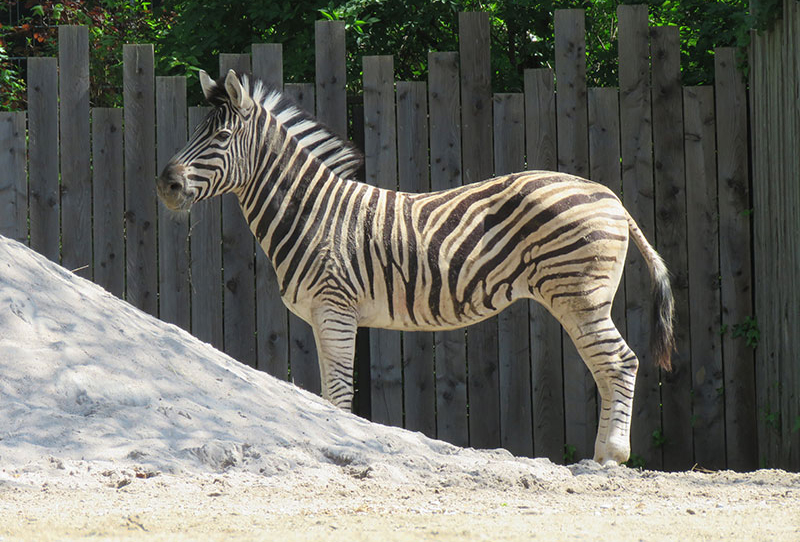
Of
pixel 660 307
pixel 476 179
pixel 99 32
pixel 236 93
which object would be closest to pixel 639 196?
pixel 660 307

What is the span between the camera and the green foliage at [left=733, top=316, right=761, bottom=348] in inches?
249

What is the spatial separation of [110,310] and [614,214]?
9.21ft

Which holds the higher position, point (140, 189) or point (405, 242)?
point (140, 189)

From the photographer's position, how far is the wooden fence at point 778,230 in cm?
569

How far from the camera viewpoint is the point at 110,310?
486 centimetres

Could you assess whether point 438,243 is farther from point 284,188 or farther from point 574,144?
point 574,144

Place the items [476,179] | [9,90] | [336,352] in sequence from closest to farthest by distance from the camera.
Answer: [336,352], [476,179], [9,90]

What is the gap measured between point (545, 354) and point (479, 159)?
1331mm

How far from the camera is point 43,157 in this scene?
6496 millimetres

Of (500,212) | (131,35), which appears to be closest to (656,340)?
(500,212)

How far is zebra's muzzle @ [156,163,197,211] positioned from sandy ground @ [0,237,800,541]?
73 centimetres

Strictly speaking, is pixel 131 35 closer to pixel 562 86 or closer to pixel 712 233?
pixel 562 86

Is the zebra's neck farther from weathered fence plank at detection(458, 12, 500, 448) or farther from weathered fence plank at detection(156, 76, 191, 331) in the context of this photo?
weathered fence plank at detection(458, 12, 500, 448)

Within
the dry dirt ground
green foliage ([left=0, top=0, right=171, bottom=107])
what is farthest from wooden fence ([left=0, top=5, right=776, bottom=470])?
the dry dirt ground
